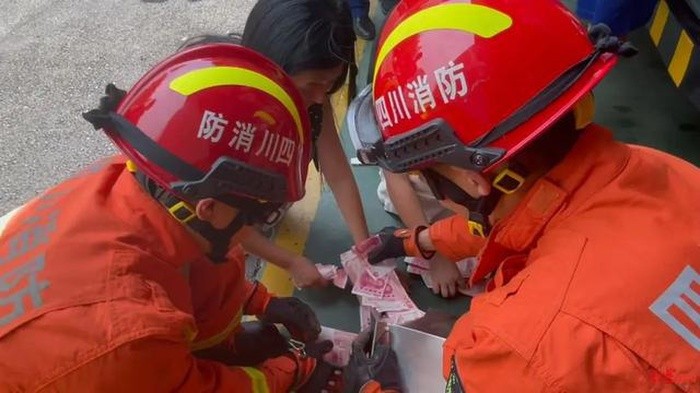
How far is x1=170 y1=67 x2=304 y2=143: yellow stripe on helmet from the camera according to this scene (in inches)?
69.4

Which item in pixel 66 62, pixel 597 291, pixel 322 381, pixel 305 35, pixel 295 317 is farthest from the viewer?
pixel 66 62

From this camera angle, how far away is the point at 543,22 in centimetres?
155

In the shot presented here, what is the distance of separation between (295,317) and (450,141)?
1.21 meters

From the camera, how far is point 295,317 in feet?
8.50

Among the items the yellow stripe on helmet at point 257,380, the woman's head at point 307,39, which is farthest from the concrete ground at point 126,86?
the woman's head at point 307,39

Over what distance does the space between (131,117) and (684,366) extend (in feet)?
4.47

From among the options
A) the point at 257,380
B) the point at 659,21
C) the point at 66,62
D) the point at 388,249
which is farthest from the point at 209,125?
the point at 66,62

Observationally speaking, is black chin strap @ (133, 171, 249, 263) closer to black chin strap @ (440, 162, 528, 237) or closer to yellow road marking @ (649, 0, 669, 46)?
black chin strap @ (440, 162, 528, 237)

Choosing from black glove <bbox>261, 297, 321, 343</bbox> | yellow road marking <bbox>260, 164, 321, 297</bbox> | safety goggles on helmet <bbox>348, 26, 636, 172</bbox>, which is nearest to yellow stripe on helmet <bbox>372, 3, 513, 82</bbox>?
safety goggles on helmet <bbox>348, 26, 636, 172</bbox>

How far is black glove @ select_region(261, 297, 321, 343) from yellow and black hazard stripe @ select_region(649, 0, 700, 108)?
1.74 meters

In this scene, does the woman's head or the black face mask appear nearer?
the black face mask

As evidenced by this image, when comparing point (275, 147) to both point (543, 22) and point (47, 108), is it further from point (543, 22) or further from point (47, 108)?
point (47, 108)

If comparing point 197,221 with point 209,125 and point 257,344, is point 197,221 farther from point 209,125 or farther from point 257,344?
point 257,344

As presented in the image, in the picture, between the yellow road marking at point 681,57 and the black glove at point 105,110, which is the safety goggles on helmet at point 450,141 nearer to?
the black glove at point 105,110
